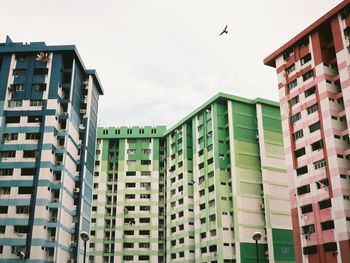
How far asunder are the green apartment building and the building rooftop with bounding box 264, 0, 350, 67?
16.9 metres

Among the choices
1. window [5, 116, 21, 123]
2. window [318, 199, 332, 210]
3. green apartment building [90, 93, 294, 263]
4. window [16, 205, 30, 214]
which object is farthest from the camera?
green apartment building [90, 93, 294, 263]

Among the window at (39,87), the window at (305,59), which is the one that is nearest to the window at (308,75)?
the window at (305,59)

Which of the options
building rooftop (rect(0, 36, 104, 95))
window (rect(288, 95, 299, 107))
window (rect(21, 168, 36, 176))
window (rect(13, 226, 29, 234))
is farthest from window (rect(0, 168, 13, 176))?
window (rect(288, 95, 299, 107))

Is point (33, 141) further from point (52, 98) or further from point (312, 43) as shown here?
point (312, 43)

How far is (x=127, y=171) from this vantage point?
3878 inches

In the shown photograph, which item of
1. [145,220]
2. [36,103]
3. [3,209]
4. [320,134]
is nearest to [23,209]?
[3,209]

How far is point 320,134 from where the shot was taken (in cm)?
5312

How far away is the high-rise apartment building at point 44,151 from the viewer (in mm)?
57969

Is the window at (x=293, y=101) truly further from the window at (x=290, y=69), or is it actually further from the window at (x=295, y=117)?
the window at (x=290, y=69)

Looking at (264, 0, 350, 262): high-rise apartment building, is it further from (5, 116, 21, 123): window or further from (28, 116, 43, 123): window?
(5, 116, 21, 123): window

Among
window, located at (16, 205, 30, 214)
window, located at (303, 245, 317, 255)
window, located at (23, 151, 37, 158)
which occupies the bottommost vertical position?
window, located at (303, 245, 317, 255)

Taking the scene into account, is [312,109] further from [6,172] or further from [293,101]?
[6,172]

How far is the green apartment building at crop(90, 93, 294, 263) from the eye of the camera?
73.4 meters

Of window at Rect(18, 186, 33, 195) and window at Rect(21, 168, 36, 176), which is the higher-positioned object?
window at Rect(21, 168, 36, 176)
